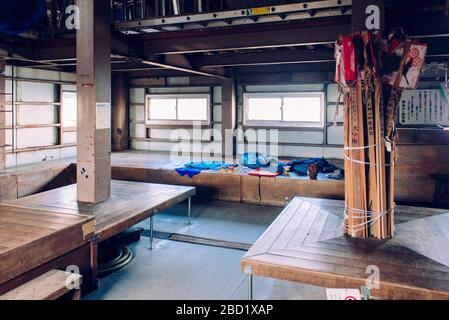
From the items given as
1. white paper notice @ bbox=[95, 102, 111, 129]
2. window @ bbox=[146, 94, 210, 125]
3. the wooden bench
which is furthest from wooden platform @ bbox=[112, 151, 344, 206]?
the wooden bench

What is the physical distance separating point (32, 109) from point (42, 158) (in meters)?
1.16

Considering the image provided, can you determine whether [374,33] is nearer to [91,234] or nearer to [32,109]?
[91,234]

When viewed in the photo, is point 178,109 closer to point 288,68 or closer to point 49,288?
point 288,68

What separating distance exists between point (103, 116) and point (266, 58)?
3.73 m

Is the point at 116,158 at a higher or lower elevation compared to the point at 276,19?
lower

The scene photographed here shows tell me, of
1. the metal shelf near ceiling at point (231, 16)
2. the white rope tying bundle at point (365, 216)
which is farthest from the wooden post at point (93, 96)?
the white rope tying bundle at point (365, 216)

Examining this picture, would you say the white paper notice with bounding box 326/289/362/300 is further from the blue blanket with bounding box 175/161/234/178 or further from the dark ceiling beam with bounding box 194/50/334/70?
the dark ceiling beam with bounding box 194/50/334/70

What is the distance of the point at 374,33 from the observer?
9.87 feet

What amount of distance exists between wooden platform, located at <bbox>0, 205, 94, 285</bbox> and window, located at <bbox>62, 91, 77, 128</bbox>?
6054 mm

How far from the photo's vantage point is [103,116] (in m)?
4.57

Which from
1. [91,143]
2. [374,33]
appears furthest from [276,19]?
[91,143]

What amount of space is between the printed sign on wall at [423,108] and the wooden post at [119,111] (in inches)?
281

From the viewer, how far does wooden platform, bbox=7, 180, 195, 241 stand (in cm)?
391

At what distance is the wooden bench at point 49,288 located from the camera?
8.29 ft
